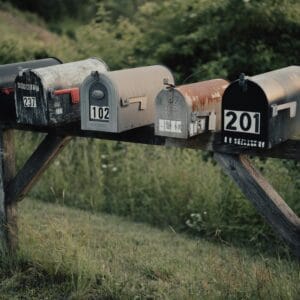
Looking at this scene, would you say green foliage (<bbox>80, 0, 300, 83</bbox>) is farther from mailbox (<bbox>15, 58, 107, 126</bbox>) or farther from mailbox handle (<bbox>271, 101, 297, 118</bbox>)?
mailbox handle (<bbox>271, 101, 297, 118</bbox>)

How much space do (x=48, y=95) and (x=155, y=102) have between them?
2.20ft

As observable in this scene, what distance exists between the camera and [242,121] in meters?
2.84

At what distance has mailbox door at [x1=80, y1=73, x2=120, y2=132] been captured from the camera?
314 cm

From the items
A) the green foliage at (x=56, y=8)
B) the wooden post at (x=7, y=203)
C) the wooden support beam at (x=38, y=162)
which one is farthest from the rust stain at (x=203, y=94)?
the green foliage at (x=56, y=8)

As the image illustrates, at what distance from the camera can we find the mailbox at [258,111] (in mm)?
2768

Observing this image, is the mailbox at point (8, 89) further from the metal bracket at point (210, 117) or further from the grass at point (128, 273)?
the metal bracket at point (210, 117)

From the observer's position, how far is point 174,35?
7973 mm

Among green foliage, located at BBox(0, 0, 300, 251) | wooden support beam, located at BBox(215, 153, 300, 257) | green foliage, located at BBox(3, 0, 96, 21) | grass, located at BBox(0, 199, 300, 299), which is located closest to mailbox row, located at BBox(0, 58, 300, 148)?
wooden support beam, located at BBox(215, 153, 300, 257)

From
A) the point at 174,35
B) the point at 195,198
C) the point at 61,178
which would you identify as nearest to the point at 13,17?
the point at 174,35

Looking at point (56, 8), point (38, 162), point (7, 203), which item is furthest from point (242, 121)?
point (56, 8)

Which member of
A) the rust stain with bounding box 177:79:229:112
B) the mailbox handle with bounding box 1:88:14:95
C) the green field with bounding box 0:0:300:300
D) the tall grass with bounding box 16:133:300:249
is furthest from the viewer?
the tall grass with bounding box 16:133:300:249

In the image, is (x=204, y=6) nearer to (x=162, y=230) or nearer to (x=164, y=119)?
(x=162, y=230)

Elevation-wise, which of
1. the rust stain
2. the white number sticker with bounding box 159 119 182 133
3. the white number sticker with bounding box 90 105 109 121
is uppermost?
the rust stain

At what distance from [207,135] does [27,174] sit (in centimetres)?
133
